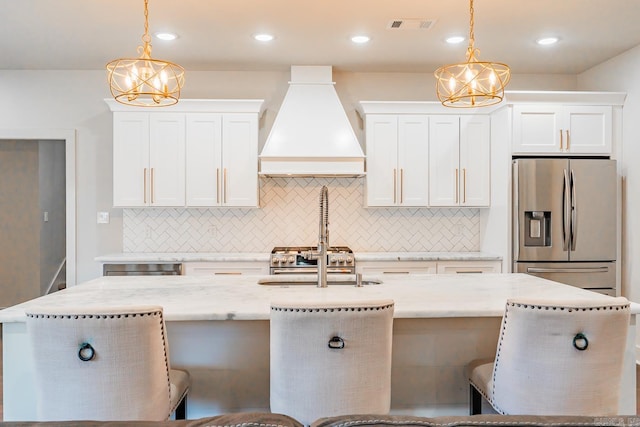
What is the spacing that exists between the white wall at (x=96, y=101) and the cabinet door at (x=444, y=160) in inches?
18.7

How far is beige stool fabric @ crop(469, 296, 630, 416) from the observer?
5.31ft

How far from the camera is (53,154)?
6.15 metres

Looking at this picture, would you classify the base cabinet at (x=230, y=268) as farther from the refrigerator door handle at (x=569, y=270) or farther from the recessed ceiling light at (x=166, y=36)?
A: the refrigerator door handle at (x=569, y=270)

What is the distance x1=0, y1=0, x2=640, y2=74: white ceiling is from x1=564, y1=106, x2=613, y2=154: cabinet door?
52 centimetres

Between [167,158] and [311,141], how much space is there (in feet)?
4.31

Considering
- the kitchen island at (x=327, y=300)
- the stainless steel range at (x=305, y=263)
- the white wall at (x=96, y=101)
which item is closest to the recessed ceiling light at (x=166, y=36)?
the white wall at (x=96, y=101)

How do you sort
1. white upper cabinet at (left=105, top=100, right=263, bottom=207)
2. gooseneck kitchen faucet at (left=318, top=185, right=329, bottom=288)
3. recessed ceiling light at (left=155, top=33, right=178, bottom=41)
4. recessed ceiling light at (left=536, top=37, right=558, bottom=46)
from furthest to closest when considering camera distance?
white upper cabinet at (left=105, top=100, right=263, bottom=207) → recessed ceiling light at (left=536, top=37, right=558, bottom=46) → recessed ceiling light at (left=155, top=33, right=178, bottom=41) → gooseneck kitchen faucet at (left=318, top=185, right=329, bottom=288)

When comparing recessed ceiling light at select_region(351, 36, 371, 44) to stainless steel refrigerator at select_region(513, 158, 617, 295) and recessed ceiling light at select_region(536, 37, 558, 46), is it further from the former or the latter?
stainless steel refrigerator at select_region(513, 158, 617, 295)

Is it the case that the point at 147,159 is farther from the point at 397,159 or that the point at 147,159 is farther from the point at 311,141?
the point at 397,159

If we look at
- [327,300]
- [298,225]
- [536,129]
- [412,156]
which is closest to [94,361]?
[327,300]

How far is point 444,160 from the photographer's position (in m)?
4.55

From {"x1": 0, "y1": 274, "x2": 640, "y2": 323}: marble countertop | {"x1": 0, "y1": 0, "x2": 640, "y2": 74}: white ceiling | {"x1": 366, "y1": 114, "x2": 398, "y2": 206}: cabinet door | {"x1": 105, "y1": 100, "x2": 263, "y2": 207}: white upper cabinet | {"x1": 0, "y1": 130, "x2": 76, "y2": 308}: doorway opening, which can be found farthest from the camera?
{"x1": 0, "y1": 130, "x2": 76, "y2": 308}: doorway opening

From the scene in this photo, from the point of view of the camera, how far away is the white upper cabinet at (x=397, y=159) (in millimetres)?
4523

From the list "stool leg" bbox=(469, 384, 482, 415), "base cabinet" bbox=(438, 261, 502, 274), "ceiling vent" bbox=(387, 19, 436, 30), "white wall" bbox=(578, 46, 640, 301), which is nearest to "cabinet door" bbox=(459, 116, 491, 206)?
"base cabinet" bbox=(438, 261, 502, 274)
